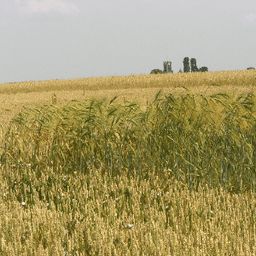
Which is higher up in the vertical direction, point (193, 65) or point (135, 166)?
point (193, 65)

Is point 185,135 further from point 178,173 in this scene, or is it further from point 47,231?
point 47,231

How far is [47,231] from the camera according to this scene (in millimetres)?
3189

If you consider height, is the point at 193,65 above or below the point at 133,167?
above

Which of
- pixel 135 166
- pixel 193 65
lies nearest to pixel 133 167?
pixel 135 166

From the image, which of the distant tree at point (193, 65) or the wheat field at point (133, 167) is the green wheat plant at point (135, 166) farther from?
the distant tree at point (193, 65)

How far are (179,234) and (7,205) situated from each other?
2156 mm

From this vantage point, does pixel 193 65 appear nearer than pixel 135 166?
No

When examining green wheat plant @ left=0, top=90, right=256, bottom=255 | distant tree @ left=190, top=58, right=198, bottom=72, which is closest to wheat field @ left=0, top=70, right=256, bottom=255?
green wheat plant @ left=0, top=90, right=256, bottom=255

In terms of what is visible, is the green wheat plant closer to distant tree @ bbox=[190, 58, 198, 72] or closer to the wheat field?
the wheat field

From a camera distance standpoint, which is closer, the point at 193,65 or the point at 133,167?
the point at 133,167

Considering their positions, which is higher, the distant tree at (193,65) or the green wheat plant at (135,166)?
the distant tree at (193,65)

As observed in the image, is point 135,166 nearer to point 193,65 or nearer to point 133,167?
point 133,167

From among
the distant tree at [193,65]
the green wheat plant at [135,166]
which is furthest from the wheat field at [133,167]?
the distant tree at [193,65]

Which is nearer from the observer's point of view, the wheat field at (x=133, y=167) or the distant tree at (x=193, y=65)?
the wheat field at (x=133, y=167)
